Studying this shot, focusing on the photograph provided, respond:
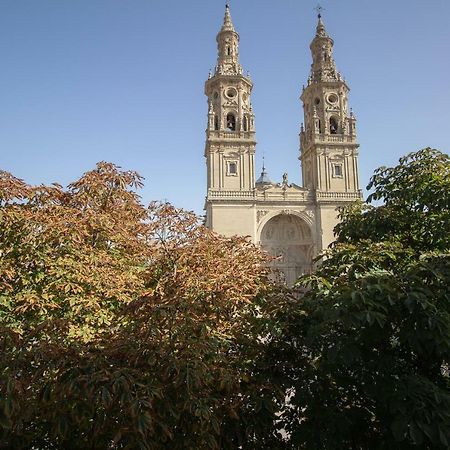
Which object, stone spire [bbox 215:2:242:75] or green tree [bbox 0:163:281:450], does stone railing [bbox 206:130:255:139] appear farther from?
green tree [bbox 0:163:281:450]

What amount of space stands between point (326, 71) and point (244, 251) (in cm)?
3526

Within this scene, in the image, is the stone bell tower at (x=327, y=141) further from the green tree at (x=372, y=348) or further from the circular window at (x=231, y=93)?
the green tree at (x=372, y=348)

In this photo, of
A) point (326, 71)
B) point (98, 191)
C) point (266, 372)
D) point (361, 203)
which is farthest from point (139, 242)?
point (326, 71)

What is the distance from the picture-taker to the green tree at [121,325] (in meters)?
4.11

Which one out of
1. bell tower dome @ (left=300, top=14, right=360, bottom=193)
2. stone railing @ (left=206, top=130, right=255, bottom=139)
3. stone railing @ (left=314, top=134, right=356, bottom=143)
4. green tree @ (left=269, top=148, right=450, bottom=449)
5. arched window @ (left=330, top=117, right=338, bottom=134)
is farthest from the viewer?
arched window @ (left=330, top=117, right=338, bottom=134)

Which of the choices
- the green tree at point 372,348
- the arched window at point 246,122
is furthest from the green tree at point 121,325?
the arched window at point 246,122

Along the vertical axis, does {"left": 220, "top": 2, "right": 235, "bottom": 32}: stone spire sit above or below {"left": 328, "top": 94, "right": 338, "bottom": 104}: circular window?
above

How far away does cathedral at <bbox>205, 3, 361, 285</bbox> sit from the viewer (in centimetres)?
3428

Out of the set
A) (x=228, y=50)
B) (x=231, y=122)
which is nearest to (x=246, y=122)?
(x=231, y=122)

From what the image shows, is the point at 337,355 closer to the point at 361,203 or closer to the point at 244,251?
the point at 244,251

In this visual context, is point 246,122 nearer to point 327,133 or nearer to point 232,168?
point 232,168

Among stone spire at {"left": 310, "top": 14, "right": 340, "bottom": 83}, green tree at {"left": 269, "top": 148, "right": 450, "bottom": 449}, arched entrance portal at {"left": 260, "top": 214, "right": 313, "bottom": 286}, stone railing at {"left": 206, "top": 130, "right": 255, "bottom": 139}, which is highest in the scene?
stone spire at {"left": 310, "top": 14, "right": 340, "bottom": 83}

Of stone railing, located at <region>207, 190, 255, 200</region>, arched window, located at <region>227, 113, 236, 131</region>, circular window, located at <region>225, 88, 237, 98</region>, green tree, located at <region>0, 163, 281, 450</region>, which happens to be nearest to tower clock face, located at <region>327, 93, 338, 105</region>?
circular window, located at <region>225, 88, 237, 98</region>

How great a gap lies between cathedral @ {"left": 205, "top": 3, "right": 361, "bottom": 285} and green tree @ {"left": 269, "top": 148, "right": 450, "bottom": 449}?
2698 cm
